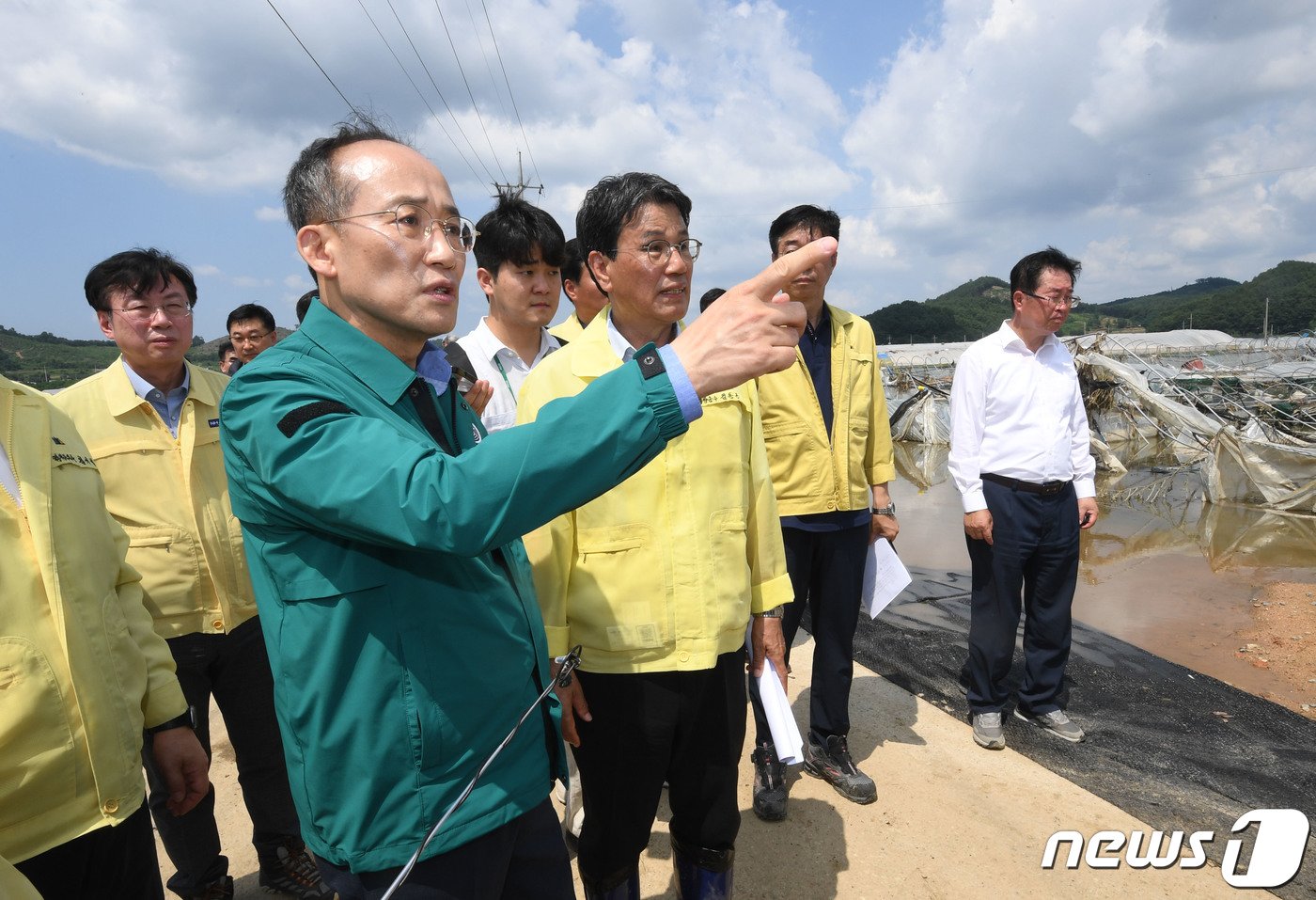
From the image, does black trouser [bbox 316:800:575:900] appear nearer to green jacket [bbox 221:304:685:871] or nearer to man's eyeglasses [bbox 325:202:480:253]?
green jacket [bbox 221:304:685:871]

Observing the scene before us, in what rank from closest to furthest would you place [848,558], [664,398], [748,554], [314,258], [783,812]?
[664,398]
[314,258]
[748,554]
[783,812]
[848,558]

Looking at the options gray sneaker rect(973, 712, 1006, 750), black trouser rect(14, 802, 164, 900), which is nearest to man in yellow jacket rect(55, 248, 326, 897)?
black trouser rect(14, 802, 164, 900)

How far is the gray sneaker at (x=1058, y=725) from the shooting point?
3791mm

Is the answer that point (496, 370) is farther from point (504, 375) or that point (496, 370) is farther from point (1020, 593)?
point (1020, 593)

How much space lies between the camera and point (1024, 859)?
2.90 meters

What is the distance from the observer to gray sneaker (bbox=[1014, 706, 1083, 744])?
A: 3.79m

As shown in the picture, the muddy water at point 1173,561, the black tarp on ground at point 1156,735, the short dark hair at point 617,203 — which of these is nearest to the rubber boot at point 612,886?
the short dark hair at point 617,203

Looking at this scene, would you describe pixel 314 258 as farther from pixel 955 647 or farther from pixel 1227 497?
pixel 1227 497

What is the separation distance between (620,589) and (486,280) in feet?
6.53

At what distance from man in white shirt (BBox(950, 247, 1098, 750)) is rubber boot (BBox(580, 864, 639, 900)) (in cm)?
238

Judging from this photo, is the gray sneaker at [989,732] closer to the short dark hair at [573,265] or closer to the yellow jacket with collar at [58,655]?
the short dark hair at [573,265]

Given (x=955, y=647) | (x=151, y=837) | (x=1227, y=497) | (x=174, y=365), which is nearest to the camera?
(x=151, y=837)

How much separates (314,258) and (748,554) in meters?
1.58

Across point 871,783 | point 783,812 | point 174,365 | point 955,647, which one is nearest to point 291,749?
point 174,365
